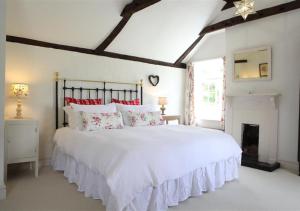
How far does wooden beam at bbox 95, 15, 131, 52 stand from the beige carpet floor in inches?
93.8

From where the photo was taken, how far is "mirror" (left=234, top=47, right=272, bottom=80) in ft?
13.6

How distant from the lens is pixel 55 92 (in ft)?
13.1

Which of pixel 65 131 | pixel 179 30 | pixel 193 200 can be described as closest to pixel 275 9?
pixel 179 30

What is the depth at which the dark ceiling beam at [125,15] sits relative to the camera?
346cm

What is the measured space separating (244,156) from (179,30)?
2831 millimetres

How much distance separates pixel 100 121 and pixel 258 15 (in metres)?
3.34

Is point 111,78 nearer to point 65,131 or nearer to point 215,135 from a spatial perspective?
point 65,131

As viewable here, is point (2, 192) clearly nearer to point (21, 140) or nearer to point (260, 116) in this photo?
point (21, 140)

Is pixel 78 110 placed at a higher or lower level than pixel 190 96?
lower

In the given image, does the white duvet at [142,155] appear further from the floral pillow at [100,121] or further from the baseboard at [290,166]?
the baseboard at [290,166]

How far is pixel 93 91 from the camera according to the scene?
4.46m

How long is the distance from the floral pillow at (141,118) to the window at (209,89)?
6.78 feet

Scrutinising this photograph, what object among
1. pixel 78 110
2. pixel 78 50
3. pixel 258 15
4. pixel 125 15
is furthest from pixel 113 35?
pixel 258 15

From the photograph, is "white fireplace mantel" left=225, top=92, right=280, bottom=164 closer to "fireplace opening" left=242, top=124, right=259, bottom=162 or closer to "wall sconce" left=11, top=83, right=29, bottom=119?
"fireplace opening" left=242, top=124, right=259, bottom=162
